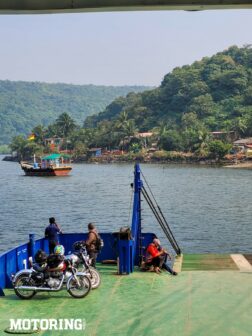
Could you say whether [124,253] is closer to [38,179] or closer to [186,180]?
[186,180]

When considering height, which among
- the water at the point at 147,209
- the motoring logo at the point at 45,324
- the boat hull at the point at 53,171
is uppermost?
the motoring logo at the point at 45,324

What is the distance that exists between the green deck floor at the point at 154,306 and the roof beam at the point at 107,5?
21.6 ft

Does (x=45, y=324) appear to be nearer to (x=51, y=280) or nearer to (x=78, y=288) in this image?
(x=51, y=280)

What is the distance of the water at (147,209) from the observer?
5397 centimetres

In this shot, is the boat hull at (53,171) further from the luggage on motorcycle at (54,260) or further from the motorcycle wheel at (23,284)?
the luggage on motorcycle at (54,260)

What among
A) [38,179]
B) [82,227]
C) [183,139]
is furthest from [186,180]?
[82,227]

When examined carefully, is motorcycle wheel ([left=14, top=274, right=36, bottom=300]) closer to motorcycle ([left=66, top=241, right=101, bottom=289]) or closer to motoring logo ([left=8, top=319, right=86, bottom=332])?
motorcycle ([left=66, top=241, right=101, bottom=289])

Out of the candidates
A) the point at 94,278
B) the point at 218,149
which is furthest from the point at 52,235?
the point at 218,149

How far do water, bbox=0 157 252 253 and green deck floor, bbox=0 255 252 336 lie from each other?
28.1 meters

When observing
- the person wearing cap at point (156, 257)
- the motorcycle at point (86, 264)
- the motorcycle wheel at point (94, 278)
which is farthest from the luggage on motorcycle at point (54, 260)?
the person wearing cap at point (156, 257)

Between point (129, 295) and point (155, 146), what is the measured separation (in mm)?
181438

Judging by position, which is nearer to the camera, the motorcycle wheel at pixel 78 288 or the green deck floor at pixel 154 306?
the green deck floor at pixel 154 306

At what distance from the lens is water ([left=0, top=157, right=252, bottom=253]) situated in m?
54.0

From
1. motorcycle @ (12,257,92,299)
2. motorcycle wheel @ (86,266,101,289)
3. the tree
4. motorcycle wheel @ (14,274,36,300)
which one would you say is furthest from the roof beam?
the tree
